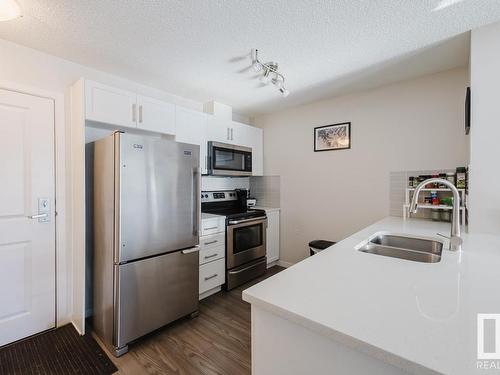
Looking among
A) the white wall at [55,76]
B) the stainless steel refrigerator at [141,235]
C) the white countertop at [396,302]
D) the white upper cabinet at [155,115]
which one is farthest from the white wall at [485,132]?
the white wall at [55,76]

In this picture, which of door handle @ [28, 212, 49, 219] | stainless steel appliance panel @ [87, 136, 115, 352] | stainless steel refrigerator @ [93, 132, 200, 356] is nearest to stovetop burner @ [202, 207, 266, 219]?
stainless steel refrigerator @ [93, 132, 200, 356]

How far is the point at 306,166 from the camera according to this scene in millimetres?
3293

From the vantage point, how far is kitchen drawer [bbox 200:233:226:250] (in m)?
2.51

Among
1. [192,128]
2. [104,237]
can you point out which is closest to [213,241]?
[104,237]

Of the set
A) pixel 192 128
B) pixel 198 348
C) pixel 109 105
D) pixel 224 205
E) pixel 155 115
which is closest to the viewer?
pixel 198 348

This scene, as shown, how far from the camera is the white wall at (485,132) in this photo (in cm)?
165

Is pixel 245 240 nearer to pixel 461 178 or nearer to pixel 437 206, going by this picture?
pixel 437 206

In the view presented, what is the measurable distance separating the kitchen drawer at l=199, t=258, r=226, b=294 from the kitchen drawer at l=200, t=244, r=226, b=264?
43 millimetres

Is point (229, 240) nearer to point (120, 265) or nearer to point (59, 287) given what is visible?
point (120, 265)

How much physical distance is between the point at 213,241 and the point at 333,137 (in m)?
1.91

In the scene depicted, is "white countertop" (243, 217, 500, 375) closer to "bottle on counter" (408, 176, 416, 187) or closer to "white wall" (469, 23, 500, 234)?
"white wall" (469, 23, 500, 234)

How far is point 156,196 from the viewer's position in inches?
76.9

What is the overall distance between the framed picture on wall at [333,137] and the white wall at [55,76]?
2.40m

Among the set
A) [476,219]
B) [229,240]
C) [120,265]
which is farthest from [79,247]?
[476,219]
